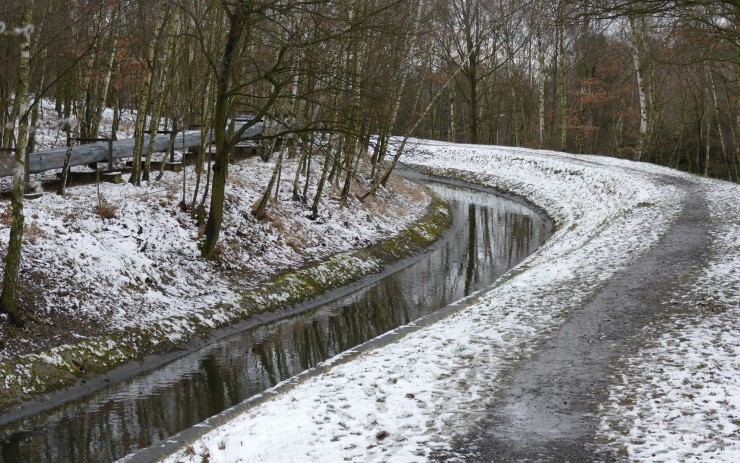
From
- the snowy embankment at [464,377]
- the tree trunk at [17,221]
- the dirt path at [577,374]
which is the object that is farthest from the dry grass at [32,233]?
the dirt path at [577,374]

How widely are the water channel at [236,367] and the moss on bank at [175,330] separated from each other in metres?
0.48

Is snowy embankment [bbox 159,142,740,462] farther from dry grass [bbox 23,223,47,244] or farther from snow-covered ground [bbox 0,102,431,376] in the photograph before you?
dry grass [bbox 23,223,47,244]

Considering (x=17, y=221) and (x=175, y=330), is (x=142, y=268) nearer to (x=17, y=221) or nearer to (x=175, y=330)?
(x=175, y=330)

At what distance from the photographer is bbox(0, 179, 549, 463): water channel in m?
9.51

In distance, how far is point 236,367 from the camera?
1259cm

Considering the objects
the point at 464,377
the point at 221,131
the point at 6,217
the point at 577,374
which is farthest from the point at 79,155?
the point at 577,374

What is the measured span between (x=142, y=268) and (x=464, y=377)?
27.3 feet

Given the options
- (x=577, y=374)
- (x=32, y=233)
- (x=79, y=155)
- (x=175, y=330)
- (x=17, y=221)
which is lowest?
(x=175, y=330)

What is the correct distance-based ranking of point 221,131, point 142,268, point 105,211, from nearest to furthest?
Result: point 142,268 → point 105,211 → point 221,131

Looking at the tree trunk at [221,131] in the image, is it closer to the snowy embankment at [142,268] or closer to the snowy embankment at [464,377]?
the snowy embankment at [142,268]

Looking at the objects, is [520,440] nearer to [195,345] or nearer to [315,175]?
[195,345]

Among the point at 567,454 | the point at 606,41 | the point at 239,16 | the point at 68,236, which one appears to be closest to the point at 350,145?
the point at 239,16

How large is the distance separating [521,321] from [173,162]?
→ 13536 mm

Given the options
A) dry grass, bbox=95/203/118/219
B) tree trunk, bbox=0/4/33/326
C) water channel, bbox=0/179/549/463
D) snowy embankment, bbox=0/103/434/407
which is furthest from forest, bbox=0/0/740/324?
water channel, bbox=0/179/549/463
